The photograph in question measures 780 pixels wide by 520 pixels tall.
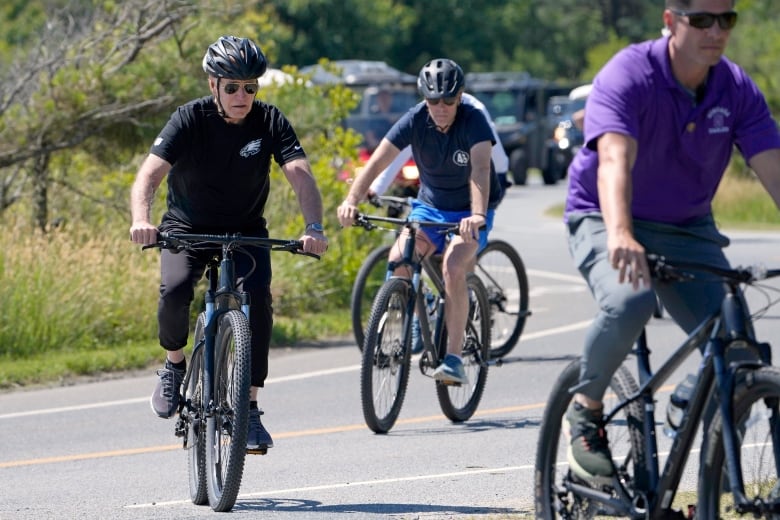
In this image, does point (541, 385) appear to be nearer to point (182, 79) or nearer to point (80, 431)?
point (80, 431)

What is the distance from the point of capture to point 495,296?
11750mm

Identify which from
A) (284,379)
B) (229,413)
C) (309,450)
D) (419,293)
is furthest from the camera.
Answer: (284,379)

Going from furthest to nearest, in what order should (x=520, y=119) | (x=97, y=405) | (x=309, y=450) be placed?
1. (x=520, y=119)
2. (x=97, y=405)
3. (x=309, y=450)

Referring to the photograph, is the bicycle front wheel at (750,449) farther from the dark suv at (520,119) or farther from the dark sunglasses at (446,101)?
the dark suv at (520,119)

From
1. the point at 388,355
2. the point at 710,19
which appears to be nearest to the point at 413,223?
the point at 388,355

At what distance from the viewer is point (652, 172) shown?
5160 millimetres

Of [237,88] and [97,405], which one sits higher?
[237,88]

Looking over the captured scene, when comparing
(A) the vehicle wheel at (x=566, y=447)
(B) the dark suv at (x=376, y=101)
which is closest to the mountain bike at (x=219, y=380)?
(A) the vehicle wheel at (x=566, y=447)

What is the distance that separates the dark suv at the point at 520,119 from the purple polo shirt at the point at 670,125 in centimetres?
3589

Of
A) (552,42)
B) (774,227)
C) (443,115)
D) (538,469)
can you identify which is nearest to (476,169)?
(443,115)

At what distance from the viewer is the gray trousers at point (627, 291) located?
5.01 m

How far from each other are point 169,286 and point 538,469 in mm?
2331

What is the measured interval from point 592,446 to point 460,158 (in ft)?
14.4

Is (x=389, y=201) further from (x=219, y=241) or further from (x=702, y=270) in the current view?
(x=702, y=270)
